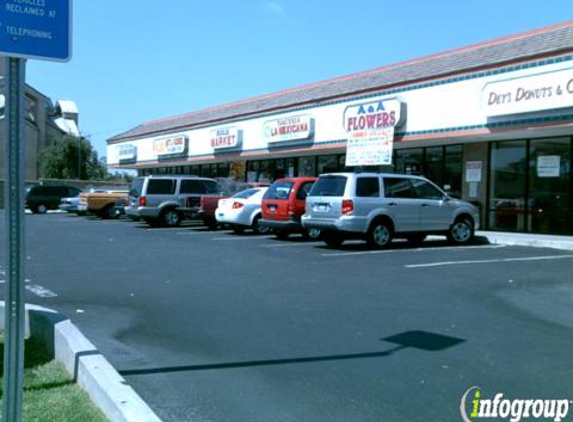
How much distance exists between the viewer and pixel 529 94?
16125 mm

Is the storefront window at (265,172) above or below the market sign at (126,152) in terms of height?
below

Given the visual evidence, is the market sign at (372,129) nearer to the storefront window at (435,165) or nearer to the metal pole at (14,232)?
the storefront window at (435,165)

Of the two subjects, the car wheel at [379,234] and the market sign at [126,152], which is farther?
the market sign at [126,152]

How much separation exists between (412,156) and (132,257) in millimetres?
12318

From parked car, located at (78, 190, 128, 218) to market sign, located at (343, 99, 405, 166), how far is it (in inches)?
511

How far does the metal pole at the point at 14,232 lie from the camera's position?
10.7 ft

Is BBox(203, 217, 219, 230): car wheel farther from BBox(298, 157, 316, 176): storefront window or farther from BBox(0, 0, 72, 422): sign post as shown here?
BBox(0, 0, 72, 422): sign post

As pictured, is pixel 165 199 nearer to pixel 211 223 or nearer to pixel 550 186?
pixel 211 223

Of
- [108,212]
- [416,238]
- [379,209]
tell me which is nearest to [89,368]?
[379,209]

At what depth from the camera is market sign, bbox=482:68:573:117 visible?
598 inches

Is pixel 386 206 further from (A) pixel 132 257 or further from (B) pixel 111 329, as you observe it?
(B) pixel 111 329

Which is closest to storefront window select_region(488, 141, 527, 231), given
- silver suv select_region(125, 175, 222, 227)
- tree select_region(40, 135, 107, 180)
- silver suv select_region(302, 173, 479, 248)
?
silver suv select_region(302, 173, 479, 248)

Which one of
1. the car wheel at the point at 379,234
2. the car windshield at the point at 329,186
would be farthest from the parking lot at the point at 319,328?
the car windshield at the point at 329,186

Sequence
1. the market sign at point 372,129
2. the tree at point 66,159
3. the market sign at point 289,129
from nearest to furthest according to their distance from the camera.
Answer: the market sign at point 372,129, the market sign at point 289,129, the tree at point 66,159
